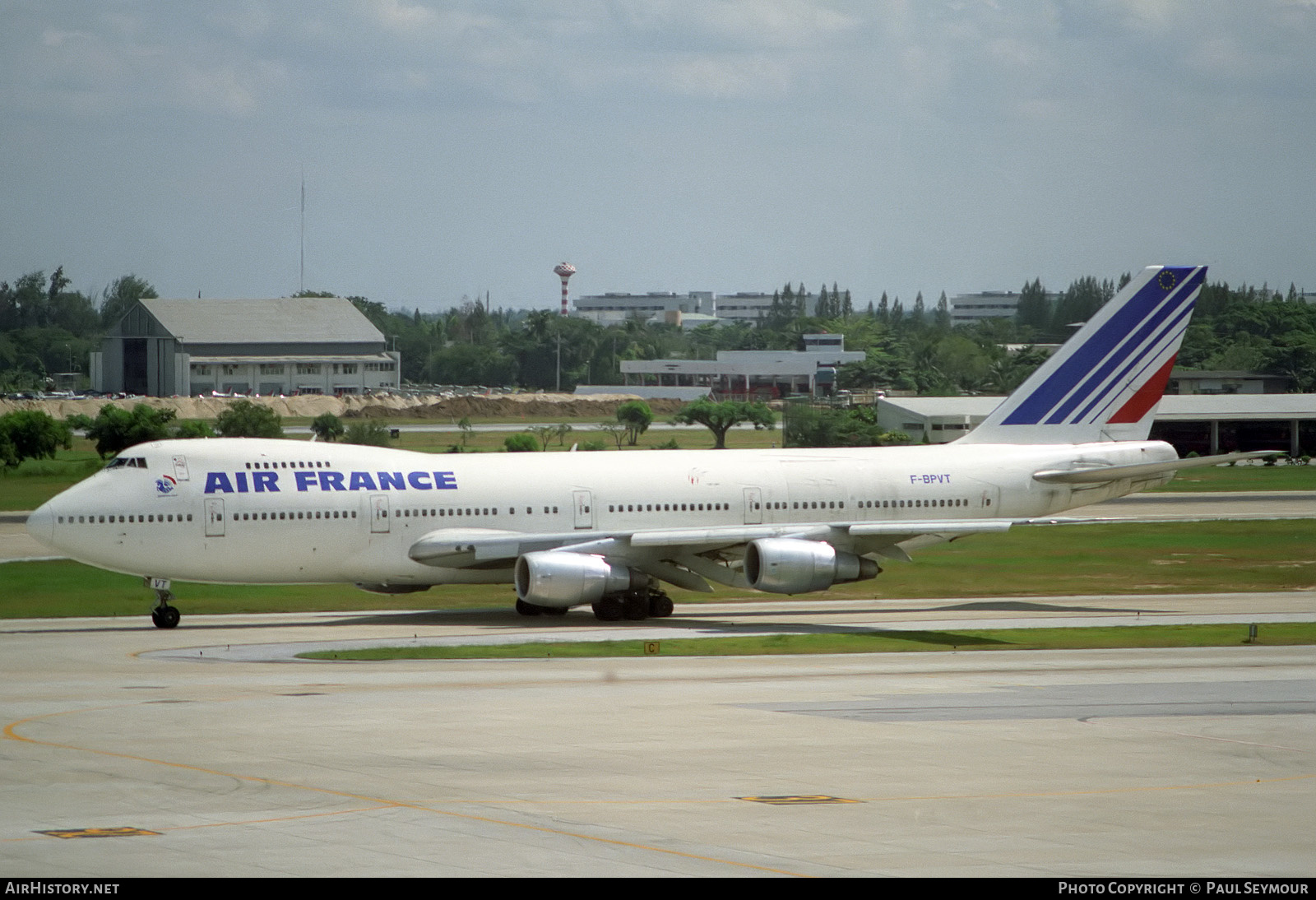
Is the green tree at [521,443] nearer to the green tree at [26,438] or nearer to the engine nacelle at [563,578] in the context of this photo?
the green tree at [26,438]

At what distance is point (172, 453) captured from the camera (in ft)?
144

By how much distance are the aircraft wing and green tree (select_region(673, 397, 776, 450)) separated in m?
79.0

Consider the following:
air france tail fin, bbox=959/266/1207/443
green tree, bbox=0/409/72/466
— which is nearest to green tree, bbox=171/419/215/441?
green tree, bbox=0/409/72/466

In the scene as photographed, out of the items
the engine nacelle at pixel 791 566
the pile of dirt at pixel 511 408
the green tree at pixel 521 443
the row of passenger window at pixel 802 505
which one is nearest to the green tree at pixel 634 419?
the green tree at pixel 521 443

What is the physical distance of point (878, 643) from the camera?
3931 centimetres

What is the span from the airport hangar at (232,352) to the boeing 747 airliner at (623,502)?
14412 cm

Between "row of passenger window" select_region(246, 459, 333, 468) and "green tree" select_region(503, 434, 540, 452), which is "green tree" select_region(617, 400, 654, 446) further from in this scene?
"row of passenger window" select_region(246, 459, 333, 468)

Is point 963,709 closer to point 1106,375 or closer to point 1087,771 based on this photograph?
point 1087,771

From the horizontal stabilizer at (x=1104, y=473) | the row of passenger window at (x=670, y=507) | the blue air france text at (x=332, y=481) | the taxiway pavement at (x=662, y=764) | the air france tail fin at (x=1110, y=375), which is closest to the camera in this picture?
the taxiway pavement at (x=662, y=764)

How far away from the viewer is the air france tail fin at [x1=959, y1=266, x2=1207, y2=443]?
52.1 m

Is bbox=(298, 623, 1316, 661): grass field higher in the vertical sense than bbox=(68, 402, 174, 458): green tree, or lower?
lower

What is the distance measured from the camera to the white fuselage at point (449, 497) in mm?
43344

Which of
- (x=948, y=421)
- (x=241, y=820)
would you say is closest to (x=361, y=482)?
(x=241, y=820)

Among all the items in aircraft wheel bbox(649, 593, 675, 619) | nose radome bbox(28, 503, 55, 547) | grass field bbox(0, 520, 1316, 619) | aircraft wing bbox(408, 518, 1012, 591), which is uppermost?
nose radome bbox(28, 503, 55, 547)
